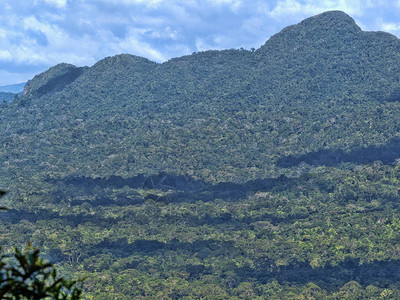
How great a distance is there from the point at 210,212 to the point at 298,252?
136 feet

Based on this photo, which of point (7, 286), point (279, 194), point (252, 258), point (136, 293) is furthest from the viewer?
point (279, 194)

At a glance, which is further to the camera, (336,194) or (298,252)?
(336,194)

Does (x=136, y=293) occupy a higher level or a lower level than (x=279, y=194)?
lower

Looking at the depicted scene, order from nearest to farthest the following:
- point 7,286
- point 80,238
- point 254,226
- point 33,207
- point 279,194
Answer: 1. point 7,286
2. point 80,238
3. point 254,226
4. point 33,207
5. point 279,194

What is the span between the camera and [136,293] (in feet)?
385

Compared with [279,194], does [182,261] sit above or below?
below

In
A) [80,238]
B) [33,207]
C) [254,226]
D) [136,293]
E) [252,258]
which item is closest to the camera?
[136,293]

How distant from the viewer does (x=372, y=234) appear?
151 metres

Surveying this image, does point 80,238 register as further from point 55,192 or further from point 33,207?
point 55,192

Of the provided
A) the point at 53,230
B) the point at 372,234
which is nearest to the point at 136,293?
the point at 53,230

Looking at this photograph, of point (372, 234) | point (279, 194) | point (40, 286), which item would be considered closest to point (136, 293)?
point (372, 234)

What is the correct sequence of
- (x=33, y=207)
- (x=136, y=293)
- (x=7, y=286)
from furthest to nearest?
(x=33, y=207) < (x=136, y=293) < (x=7, y=286)

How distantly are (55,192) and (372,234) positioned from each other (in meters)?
107

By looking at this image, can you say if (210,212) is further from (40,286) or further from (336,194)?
(40,286)
